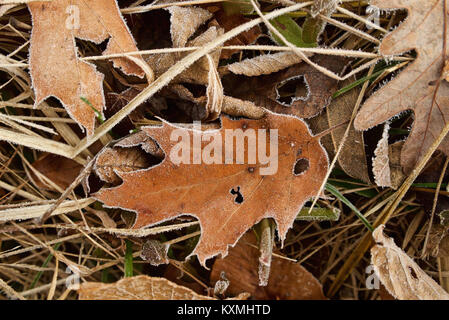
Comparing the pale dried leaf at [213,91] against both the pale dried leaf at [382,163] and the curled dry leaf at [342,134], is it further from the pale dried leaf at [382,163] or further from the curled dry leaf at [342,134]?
the pale dried leaf at [382,163]

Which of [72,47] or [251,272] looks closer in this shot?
[72,47]

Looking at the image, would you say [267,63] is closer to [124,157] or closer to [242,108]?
[242,108]

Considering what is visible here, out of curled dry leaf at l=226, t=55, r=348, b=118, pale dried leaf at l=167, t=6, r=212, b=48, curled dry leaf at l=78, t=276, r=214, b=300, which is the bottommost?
curled dry leaf at l=78, t=276, r=214, b=300

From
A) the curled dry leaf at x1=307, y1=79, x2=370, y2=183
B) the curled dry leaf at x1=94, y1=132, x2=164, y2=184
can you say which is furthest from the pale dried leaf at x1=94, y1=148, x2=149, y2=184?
the curled dry leaf at x1=307, y1=79, x2=370, y2=183

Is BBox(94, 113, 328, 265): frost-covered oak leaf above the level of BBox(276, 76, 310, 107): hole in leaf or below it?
below

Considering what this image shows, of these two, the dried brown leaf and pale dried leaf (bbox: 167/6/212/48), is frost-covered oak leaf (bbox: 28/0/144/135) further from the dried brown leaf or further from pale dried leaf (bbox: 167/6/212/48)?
the dried brown leaf

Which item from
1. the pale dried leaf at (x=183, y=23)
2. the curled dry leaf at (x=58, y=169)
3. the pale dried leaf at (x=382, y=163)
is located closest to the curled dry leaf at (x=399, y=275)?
the pale dried leaf at (x=382, y=163)

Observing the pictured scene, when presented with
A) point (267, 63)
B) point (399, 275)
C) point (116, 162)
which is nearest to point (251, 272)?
point (399, 275)
